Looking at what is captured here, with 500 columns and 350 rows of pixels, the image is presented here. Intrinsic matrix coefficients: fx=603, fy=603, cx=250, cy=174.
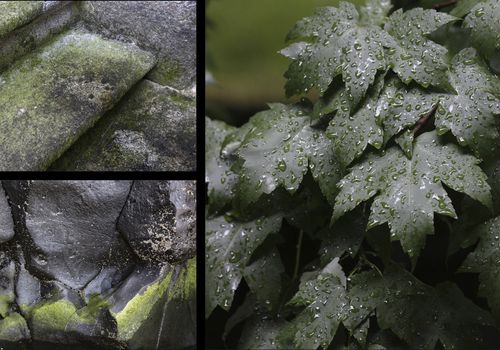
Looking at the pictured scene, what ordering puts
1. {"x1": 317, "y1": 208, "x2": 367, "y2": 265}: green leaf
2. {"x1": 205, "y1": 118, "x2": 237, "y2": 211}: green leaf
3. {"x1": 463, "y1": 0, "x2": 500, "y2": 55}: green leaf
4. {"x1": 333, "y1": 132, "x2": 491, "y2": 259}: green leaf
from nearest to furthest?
{"x1": 333, "y1": 132, "x2": 491, "y2": 259}: green leaf → {"x1": 463, "y1": 0, "x2": 500, "y2": 55}: green leaf → {"x1": 317, "y1": 208, "x2": 367, "y2": 265}: green leaf → {"x1": 205, "y1": 118, "x2": 237, "y2": 211}: green leaf

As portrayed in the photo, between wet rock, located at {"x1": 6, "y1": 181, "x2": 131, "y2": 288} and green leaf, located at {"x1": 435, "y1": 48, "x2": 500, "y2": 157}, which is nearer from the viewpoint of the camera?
green leaf, located at {"x1": 435, "y1": 48, "x2": 500, "y2": 157}

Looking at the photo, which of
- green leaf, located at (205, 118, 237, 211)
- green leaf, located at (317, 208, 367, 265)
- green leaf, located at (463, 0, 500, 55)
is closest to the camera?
green leaf, located at (463, 0, 500, 55)

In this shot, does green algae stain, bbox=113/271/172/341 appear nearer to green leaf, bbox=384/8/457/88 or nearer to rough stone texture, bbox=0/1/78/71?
rough stone texture, bbox=0/1/78/71

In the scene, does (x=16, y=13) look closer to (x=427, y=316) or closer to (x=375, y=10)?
A: (x=375, y=10)

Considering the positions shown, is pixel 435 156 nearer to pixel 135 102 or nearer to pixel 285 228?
pixel 285 228

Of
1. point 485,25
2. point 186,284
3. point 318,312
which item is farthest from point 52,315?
point 485,25

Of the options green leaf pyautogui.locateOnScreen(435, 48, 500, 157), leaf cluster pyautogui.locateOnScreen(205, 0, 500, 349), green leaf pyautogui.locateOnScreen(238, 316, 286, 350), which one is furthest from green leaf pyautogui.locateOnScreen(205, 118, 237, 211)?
green leaf pyautogui.locateOnScreen(435, 48, 500, 157)

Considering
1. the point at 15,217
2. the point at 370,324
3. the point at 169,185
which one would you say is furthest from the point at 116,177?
the point at 370,324
